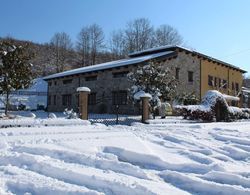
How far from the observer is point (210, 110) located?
19.6 metres

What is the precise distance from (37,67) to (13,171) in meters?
55.5

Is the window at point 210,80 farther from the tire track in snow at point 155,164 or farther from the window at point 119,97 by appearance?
the tire track in snow at point 155,164

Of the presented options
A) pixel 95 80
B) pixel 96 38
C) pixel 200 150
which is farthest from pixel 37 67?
pixel 200 150

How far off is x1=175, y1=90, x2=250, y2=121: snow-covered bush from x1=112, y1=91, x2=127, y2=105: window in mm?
7029

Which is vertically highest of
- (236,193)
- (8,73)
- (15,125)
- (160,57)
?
(160,57)

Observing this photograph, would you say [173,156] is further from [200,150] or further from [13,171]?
[13,171]

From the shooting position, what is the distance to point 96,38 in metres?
61.7

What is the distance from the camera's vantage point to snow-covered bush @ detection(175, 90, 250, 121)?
63.5 feet

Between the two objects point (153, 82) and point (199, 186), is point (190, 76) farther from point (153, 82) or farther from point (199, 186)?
point (199, 186)

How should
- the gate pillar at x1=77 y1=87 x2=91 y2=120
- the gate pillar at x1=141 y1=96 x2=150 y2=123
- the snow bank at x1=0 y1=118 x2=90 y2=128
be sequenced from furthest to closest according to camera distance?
the gate pillar at x1=141 y1=96 x2=150 y2=123 → the gate pillar at x1=77 y1=87 x2=91 y2=120 → the snow bank at x1=0 y1=118 x2=90 y2=128

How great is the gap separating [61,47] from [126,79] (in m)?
39.6

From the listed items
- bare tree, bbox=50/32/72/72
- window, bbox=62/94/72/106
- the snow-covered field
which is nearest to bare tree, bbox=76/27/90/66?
bare tree, bbox=50/32/72/72

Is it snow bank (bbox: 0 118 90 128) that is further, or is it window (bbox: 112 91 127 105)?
window (bbox: 112 91 127 105)

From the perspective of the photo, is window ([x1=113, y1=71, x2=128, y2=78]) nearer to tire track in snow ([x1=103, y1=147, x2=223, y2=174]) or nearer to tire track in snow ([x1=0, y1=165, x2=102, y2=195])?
tire track in snow ([x1=103, y1=147, x2=223, y2=174])
